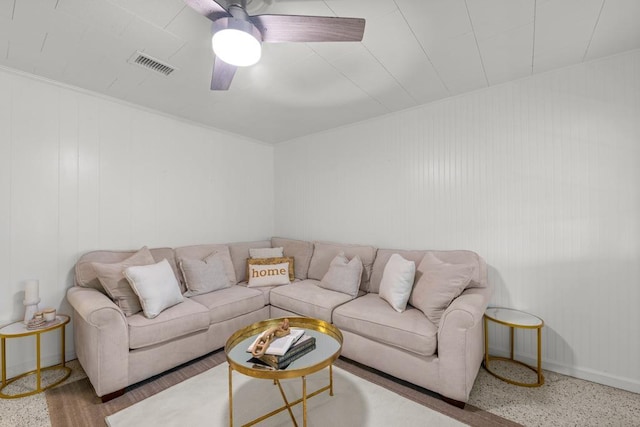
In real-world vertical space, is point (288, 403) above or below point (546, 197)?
below

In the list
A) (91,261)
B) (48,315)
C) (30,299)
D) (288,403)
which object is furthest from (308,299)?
(30,299)

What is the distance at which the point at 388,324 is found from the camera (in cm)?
223

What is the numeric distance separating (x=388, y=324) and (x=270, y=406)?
103 cm

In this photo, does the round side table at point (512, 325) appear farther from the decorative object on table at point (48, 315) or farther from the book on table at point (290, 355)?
the decorative object on table at point (48, 315)

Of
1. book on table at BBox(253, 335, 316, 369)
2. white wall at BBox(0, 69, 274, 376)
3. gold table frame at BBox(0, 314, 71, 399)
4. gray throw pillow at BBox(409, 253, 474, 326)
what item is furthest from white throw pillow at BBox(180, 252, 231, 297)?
gray throw pillow at BBox(409, 253, 474, 326)

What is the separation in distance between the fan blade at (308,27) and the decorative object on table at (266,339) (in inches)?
69.7

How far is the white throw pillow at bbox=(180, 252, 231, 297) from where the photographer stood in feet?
9.74

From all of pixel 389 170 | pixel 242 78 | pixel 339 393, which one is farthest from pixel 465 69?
pixel 339 393

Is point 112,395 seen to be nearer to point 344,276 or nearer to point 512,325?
point 344,276

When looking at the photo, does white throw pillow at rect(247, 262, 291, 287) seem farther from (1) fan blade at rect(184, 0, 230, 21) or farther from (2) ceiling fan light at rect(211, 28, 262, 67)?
(1) fan blade at rect(184, 0, 230, 21)

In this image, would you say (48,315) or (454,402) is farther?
(48,315)

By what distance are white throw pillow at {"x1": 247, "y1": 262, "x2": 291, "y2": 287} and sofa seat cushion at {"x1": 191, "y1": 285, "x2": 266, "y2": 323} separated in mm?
186

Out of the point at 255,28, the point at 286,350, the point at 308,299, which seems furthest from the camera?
the point at 308,299

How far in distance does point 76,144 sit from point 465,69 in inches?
142
